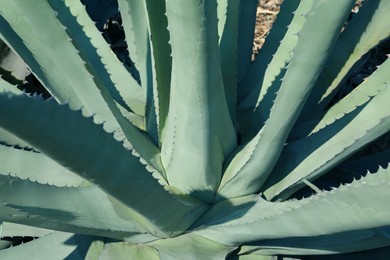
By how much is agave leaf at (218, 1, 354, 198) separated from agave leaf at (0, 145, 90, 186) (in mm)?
265

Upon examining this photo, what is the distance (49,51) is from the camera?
1.07 m

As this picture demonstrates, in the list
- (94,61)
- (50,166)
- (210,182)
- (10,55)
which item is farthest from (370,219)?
(10,55)

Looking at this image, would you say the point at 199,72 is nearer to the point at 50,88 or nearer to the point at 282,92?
the point at 282,92

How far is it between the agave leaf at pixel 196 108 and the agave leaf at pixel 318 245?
126 millimetres

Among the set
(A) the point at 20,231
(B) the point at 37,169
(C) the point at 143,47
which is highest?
(C) the point at 143,47

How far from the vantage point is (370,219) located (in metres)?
0.82

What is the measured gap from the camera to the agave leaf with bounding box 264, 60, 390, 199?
3.47ft

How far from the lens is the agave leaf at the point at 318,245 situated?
1.09m

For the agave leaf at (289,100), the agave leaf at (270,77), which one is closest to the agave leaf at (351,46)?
the agave leaf at (270,77)

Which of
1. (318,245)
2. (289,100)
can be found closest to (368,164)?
(318,245)

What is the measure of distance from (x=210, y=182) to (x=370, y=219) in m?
0.34

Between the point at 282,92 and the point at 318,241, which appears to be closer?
the point at 282,92

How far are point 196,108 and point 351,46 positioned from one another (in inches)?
17.5

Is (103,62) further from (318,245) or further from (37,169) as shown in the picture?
(318,245)
